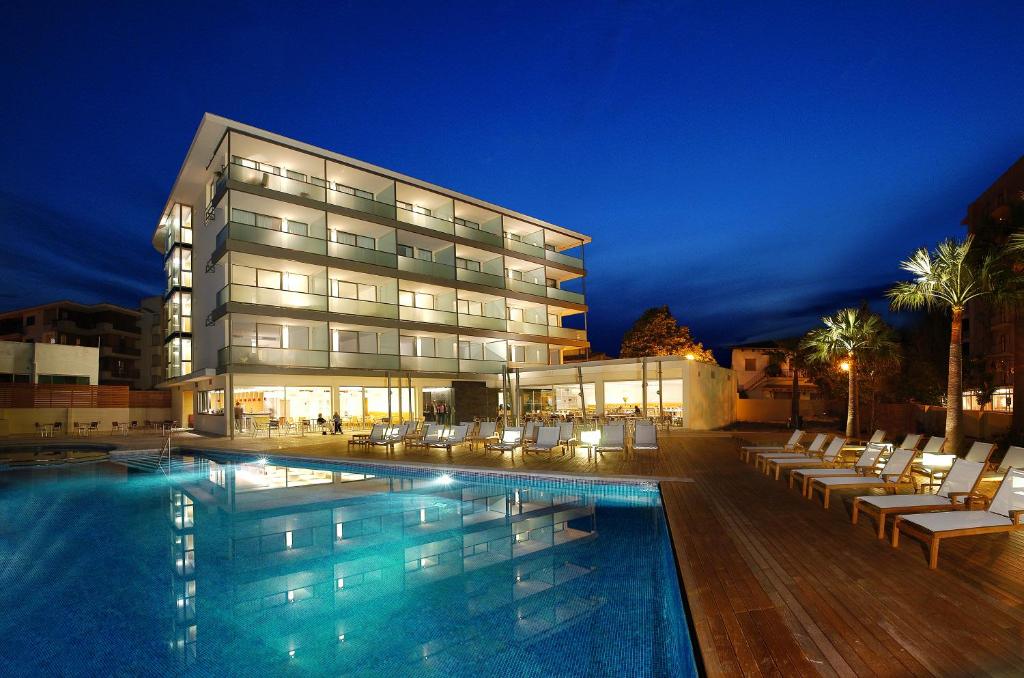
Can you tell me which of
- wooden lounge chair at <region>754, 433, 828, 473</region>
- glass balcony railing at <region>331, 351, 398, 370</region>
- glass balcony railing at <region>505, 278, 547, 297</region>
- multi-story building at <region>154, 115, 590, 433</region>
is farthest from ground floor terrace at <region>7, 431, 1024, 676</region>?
glass balcony railing at <region>505, 278, 547, 297</region>

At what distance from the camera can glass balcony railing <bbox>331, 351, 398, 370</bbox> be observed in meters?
23.7

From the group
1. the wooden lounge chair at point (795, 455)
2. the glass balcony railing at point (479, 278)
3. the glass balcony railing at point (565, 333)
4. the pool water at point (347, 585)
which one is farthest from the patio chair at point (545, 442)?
the glass balcony railing at point (565, 333)

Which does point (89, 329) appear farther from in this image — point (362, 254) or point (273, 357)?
point (273, 357)

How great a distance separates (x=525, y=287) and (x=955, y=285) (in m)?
22.2

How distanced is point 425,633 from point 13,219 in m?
71.0

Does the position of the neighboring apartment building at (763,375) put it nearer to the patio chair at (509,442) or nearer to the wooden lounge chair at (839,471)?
the patio chair at (509,442)

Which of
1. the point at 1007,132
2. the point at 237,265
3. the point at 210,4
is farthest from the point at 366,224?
the point at 1007,132

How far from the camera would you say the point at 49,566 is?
22.6 feet

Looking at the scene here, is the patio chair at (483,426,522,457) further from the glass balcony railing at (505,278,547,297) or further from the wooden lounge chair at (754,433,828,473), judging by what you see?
the glass balcony railing at (505,278,547,297)

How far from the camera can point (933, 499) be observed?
6047 millimetres

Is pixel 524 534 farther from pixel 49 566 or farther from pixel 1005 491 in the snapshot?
pixel 49 566

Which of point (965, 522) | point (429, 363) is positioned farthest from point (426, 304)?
point (965, 522)

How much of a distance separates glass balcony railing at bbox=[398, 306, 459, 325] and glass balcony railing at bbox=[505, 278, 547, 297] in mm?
4227

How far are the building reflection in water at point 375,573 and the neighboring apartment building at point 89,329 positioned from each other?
47.3m
